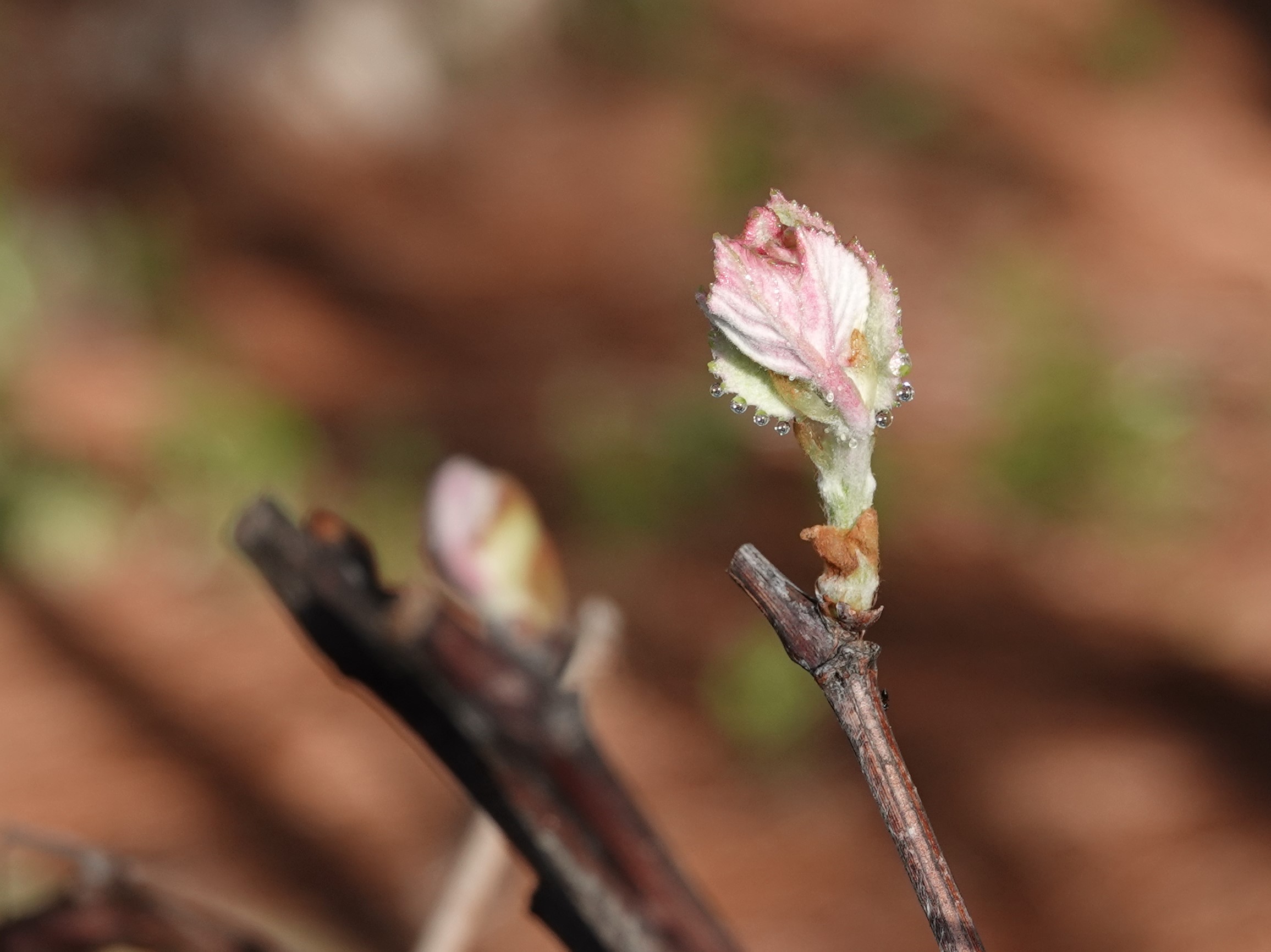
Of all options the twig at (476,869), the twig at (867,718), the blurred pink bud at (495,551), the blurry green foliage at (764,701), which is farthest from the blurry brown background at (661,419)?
the twig at (867,718)

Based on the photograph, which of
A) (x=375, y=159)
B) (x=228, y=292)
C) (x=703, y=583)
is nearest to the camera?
(x=703, y=583)

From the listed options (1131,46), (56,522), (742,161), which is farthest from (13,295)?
(1131,46)

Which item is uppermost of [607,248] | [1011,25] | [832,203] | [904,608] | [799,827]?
[1011,25]

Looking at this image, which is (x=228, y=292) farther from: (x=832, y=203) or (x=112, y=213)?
(x=832, y=203)

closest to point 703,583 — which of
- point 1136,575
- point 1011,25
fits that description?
point 1136,575

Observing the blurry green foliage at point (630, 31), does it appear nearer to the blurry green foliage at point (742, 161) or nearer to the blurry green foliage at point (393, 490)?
the blurry green foliage at point (742, 161)

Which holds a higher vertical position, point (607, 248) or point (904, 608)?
point (607, 248)

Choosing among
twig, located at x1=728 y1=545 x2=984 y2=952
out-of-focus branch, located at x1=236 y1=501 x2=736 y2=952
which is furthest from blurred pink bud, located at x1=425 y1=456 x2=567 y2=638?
twig, located at x1=728 y1=545 x2=984 y2=952

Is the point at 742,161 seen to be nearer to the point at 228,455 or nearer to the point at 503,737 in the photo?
the point at 228,455
